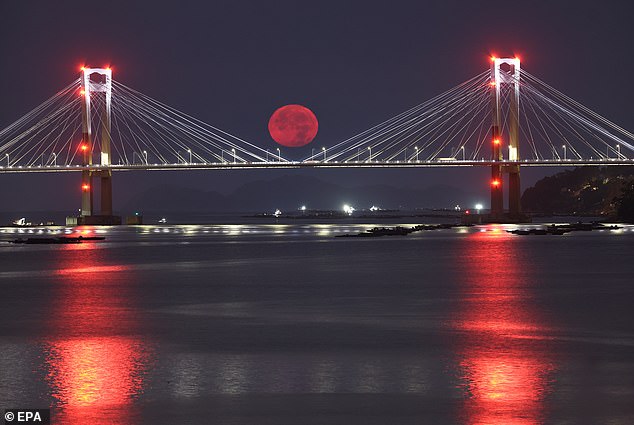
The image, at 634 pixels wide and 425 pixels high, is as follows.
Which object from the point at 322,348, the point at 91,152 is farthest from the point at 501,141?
the point at 322,348

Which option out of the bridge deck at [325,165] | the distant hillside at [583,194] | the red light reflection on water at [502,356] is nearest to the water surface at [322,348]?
the red light reflection on water at [502,356]

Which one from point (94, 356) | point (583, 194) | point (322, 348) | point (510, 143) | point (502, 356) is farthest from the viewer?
point (583, 194)

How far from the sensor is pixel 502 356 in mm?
10203

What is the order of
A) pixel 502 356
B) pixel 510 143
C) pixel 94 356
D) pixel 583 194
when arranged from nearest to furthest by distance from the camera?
pixel 502 356 → pixel 94 356 → pixel 510 143 → pixel 583 194

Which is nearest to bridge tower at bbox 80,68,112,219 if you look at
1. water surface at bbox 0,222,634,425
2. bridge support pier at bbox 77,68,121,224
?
bridge support pier at bbox 77,68,121,224

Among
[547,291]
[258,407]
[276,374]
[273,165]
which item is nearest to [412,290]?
[547,291]

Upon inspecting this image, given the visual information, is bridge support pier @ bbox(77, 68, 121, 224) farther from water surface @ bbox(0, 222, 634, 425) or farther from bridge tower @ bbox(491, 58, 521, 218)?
water surface @ bbox(0, 222, 634, 425)

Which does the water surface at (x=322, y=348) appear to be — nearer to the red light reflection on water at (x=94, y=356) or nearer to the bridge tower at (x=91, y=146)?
the red light reflection on water at (x=94, y=356)

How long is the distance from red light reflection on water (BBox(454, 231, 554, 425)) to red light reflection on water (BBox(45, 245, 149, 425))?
2666 mm

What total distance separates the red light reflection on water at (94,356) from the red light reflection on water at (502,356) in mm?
2666

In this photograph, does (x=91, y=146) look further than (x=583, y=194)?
No

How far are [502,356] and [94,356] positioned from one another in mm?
3951

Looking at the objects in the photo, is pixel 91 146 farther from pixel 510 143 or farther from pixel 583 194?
pixel 583 194

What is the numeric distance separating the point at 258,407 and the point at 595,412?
2.45 metres
